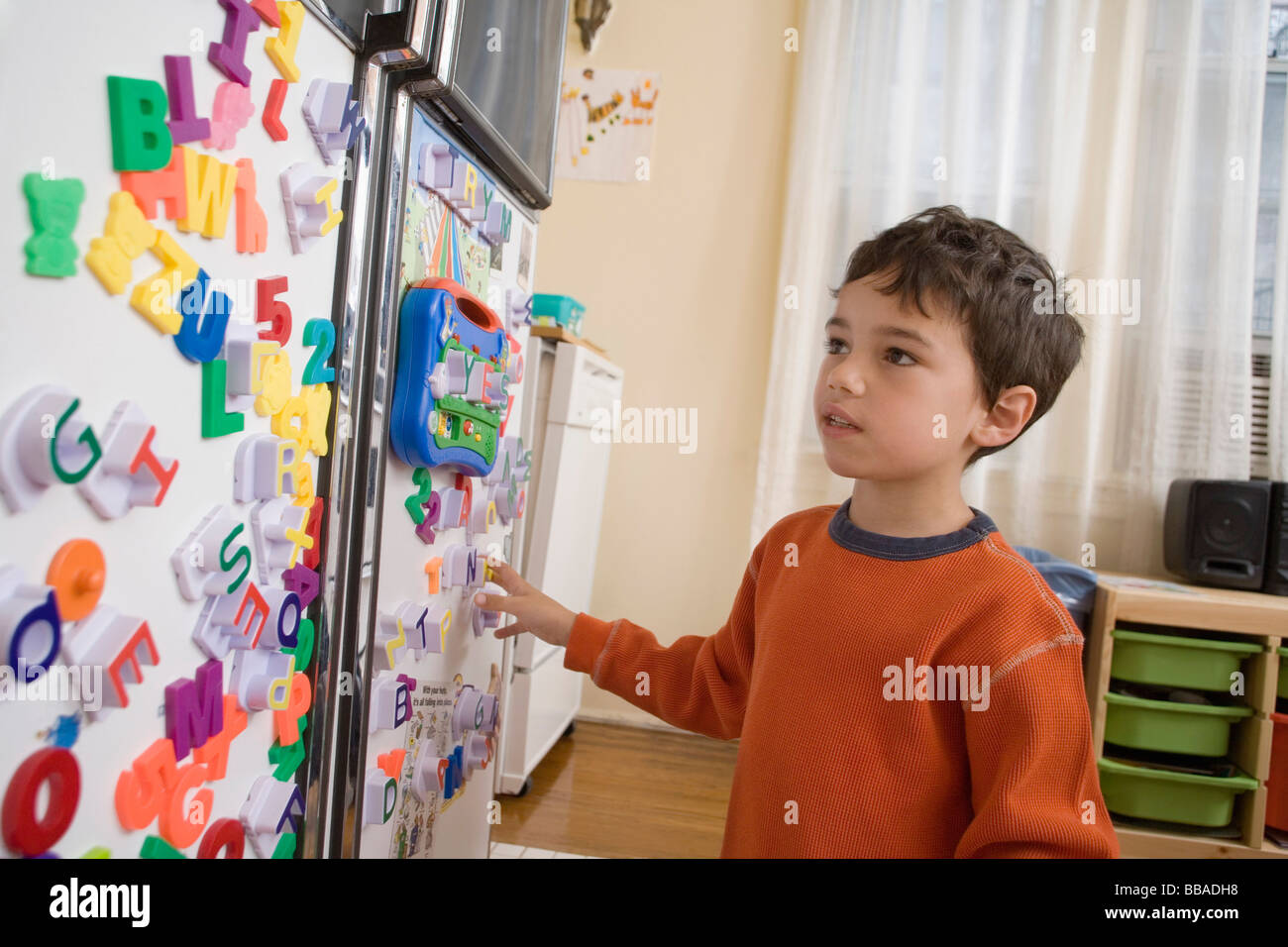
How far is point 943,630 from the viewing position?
27.8 inches

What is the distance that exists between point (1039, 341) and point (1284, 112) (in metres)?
1.95

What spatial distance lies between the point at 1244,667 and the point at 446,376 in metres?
1.82

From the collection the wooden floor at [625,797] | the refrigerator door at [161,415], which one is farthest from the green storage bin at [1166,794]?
the refrigerator door at [161,415]

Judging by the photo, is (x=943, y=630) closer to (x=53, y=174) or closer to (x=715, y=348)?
(x=53, y=174)

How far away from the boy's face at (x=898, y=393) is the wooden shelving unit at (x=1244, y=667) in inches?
47.6

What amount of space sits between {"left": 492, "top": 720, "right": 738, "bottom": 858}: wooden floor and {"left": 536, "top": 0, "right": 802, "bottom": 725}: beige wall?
203 mm

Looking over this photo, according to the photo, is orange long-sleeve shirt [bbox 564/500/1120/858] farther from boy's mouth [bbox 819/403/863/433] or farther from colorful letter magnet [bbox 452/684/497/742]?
colorful letter magnet [bbox 452/684/497/742]

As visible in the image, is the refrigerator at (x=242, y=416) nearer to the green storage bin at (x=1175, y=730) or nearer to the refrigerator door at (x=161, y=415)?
the refrigerator door at (x=161, y=415)

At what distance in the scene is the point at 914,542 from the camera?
77 centimetres

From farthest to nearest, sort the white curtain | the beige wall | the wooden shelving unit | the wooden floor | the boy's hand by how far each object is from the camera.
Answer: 1. the beige wall
2. the white curtain
3. the wooden shelving unit
4. the wooden floor
5. the boy's hand

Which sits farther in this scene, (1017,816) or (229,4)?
(1017,816)

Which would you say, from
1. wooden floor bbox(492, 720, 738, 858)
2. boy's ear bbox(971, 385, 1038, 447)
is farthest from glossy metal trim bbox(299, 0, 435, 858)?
wooden floor bbox(492, 720, 738, 858)

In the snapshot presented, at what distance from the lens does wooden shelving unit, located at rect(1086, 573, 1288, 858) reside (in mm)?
1688
